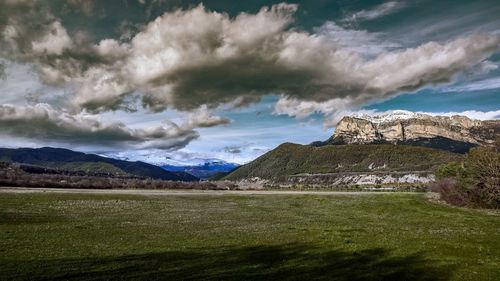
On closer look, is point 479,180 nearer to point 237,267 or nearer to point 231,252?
point 231,252

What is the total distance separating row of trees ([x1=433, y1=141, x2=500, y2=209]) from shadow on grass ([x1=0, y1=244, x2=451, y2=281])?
47.0 m

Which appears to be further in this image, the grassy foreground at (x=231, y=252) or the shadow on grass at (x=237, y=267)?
the grassy foreground at (x=231, y=252)

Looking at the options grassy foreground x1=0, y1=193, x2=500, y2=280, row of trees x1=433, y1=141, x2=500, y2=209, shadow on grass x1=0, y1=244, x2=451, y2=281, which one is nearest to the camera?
shadow on grass x1=0, y1=244, x2=451, y2=281

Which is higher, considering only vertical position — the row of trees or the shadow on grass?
the row of trees

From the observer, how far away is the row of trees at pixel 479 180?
61094 millimetres

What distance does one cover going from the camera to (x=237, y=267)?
1920 centimetres

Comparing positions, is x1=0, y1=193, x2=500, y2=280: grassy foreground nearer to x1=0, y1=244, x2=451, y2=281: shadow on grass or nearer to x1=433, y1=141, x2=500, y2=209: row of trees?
x1=0, y1=244, x2=451, y2=281: shadow on grass

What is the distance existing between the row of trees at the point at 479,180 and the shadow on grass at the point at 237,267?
47.0m

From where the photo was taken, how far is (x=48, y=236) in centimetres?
2795

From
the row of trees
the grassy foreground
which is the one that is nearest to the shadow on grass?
the grassy foreground

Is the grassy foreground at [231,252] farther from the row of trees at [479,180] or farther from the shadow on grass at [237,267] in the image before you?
the row of trees at [479,180]

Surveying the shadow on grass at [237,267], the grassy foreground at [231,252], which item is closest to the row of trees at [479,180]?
the grassy foreground at [231,252]

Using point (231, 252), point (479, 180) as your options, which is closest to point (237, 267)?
point (231, 252)

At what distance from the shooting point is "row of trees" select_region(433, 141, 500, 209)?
6109cm
